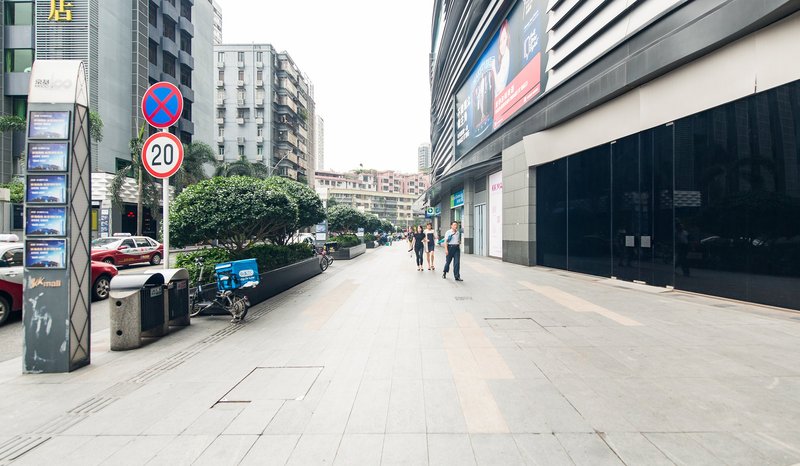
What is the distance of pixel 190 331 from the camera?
7043mm

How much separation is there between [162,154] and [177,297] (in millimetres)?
2527

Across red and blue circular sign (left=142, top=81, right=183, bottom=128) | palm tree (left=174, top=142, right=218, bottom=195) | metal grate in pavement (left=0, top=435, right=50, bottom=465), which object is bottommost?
metal grate in pavement (left=0, top=435, right=50, bottom=465)

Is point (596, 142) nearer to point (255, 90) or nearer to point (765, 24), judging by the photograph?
point (765, 24)

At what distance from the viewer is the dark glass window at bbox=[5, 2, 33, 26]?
30328mm

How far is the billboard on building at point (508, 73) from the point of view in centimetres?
1695

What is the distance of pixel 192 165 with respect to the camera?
104 feet

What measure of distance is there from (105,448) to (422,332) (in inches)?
171

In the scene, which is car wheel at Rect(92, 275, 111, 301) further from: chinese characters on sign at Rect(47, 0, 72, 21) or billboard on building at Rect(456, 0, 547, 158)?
chinese characters on sign at Rect(47, 0, 72, 21)

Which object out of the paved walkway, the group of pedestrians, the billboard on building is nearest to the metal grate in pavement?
the paved walkway

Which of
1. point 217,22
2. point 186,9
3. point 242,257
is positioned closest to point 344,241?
point 242,257

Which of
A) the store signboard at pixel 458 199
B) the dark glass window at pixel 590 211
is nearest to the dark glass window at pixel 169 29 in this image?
the store signboard at pixel 458 199

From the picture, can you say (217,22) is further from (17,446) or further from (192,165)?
(17,446)

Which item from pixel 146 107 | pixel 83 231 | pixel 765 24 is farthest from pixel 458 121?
pixel 83 231

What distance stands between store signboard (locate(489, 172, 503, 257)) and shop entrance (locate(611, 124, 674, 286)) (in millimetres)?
8901
